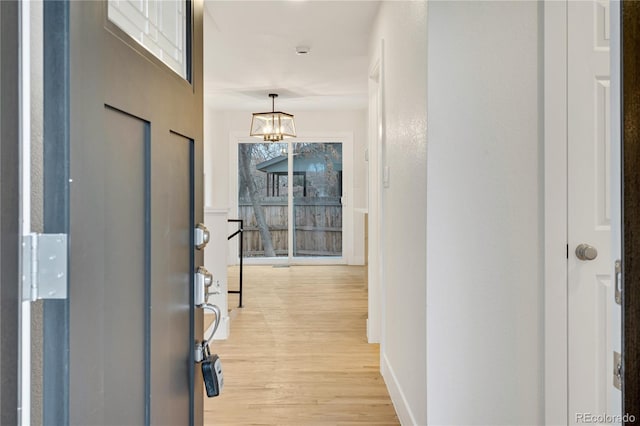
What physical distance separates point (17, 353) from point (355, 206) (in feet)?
23.1

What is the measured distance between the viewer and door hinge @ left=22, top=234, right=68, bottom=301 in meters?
0.59

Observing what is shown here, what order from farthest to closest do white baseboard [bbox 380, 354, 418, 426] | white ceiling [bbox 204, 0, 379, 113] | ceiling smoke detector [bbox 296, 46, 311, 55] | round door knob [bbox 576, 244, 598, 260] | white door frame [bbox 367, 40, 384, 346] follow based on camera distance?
ceiling smoke detector [bbox 296, 46, 311, 55] → white door frame [bbox 367, 40, 384, 346] → white ceiling [bbox 204, 0, 379, 113] → white baseboard [bbox 380, 354, 418, 426] → round door knob [bbox 576, 244, 598, 260]

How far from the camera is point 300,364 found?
3037 mm

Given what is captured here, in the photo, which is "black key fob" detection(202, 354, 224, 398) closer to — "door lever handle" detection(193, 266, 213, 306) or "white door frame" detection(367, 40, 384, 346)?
"door lever handle" detection(193, 266, 213, 306)

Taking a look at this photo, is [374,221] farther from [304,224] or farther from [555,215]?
[304,224]

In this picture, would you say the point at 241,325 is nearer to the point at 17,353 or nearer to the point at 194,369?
the point at 194,369

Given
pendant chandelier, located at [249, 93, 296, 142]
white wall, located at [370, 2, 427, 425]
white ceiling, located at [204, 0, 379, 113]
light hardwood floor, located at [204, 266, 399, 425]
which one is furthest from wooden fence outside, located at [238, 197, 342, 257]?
white wall, located at [370, 2, 427, 425]

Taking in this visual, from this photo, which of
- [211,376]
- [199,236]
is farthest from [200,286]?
[211,376]

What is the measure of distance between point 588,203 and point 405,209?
752 millimetres

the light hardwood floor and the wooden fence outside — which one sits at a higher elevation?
the wooden fence outside

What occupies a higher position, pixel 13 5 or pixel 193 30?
pixel 193 30

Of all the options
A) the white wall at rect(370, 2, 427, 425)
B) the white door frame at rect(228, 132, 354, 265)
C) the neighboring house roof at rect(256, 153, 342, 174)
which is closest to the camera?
the white wall at rect(370, 2, 427, 425)

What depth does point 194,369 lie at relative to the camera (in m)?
1.21

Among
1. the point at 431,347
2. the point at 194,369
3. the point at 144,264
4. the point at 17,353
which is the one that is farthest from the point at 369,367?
the point at 17,353
